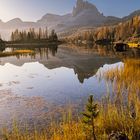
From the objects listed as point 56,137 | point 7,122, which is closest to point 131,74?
point 7,122

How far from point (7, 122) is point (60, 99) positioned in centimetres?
767

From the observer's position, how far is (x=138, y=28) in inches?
6875

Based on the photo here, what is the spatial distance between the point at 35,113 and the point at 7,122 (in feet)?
8.62

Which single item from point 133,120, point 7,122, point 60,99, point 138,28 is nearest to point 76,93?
point 60,99

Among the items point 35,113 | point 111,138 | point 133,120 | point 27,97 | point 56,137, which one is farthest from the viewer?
point 27,97

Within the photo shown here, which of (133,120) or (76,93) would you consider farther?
(76,93)

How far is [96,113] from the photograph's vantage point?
35.6 feet

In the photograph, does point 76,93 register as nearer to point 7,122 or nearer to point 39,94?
point 39,94

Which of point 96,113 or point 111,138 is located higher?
point 96,113

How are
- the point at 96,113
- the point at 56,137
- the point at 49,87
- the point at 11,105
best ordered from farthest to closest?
the point at 49,87, the point at 11,105, the point at 56,137, the point at 96,113

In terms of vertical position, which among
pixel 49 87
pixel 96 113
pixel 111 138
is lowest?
pixel 49 87

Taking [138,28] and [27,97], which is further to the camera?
[138,28]

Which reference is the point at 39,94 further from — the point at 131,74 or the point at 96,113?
the point at 96,113

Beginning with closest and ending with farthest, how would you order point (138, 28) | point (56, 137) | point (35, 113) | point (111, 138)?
point (111, 138) → point (56, 137) → point (35, 113) → point (138, 28)
